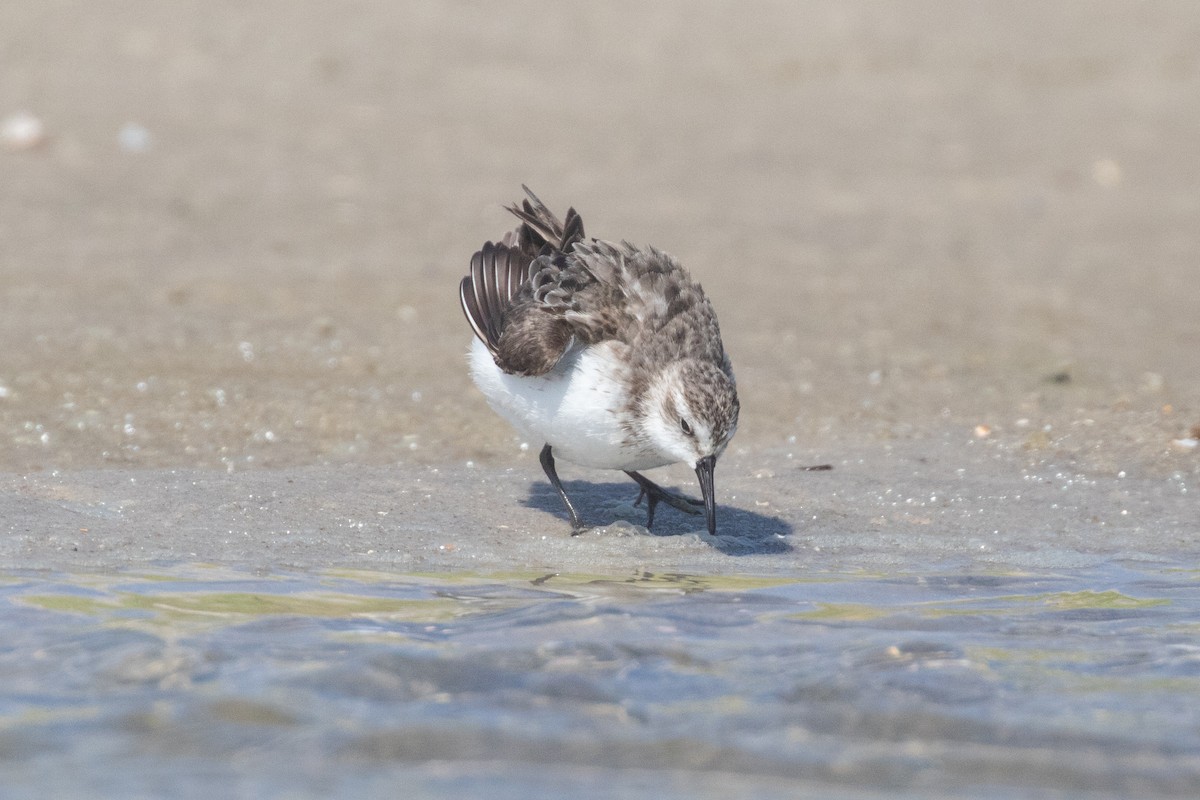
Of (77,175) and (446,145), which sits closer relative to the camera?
(77,175)

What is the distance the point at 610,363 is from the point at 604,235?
5.64 m

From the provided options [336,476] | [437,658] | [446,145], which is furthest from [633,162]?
[437,658]

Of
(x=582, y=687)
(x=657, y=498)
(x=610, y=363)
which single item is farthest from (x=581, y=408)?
(x=582, y=687)

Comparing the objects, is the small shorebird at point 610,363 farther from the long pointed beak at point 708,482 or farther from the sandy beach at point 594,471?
the sandy beach at point 594,471

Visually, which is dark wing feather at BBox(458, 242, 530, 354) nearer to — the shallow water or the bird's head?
the bird's head

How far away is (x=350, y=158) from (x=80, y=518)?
706cm

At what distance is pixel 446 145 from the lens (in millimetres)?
13766

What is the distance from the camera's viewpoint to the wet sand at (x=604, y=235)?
283 inches

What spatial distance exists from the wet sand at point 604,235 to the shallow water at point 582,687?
627mm

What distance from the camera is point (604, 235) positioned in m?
12.1

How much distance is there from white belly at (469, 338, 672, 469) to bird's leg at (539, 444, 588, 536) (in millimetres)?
239

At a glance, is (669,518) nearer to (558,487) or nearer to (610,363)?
(558,487)

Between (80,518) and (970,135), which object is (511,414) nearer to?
(80,518)

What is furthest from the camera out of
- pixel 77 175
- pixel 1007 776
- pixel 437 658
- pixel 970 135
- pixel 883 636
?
pixel 970 135
